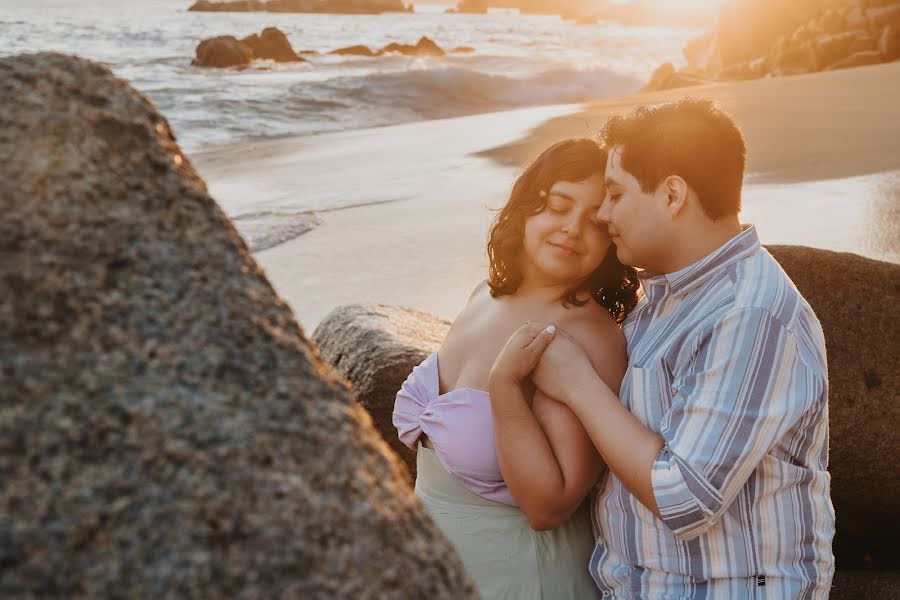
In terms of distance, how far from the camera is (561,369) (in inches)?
82.6

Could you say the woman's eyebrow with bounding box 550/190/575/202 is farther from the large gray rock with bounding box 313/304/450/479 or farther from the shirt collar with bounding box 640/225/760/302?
the large gray rock with bounding box 313/304/450/479

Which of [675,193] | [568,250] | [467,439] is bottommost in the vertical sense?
[467,439]

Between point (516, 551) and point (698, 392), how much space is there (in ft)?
2.34

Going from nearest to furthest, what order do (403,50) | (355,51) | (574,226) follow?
(574,226), (355,51), (403,50)

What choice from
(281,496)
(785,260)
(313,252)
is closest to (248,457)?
(281,496)

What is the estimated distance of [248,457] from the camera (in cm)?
95

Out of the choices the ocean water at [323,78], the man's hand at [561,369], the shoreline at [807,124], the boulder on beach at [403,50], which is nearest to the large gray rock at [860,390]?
the man's hand at [561,369]

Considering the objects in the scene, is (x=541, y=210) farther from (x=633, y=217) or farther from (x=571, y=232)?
(x=633, y=217)

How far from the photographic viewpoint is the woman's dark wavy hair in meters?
2.54

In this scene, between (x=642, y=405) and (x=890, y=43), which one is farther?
(x=890, y=43)

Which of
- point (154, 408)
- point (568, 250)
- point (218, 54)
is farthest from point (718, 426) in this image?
point (218, 54)

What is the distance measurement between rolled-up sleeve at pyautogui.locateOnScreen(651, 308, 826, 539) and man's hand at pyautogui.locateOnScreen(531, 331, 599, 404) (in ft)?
0.88

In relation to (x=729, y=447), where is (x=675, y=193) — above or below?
above

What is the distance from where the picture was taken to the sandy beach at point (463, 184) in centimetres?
629
